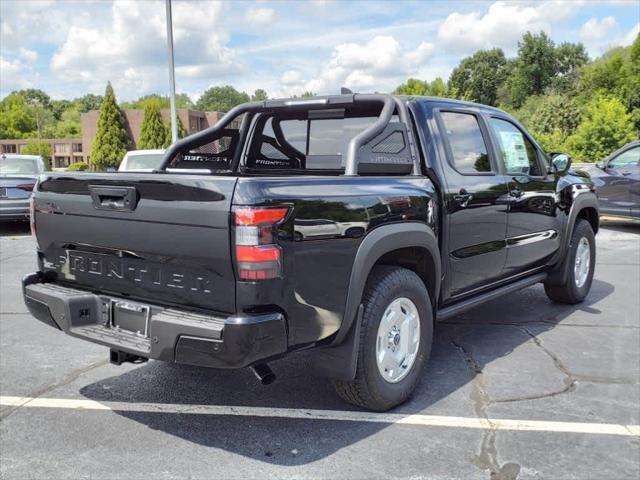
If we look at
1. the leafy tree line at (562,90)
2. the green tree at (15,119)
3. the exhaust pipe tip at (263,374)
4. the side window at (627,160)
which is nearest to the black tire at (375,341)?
the exhaust pipe tip at (263,374)

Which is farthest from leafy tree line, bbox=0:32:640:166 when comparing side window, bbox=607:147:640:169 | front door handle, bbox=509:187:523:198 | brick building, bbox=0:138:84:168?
side window, bbox=607:147:640:169

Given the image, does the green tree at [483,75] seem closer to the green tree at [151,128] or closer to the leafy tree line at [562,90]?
the leafy tree line at [562,90]

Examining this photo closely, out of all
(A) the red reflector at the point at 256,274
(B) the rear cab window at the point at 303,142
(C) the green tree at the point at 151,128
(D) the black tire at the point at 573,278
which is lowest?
(D) the black tire at the point at 573,278

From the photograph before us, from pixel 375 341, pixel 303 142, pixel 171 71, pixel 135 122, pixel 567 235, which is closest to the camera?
pixel 375 341

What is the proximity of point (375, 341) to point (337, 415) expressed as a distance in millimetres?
566

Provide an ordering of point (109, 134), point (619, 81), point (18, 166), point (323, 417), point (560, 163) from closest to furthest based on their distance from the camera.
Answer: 1. point (323, 417)
2. point (560, 163)
3. point (18, 166)
4. point (619, 81)
5. point (109, 134)

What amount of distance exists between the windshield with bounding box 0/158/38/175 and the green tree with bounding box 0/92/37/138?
135230 mm

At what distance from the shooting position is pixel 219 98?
17612 cm

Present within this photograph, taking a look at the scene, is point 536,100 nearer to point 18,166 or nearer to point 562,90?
point 562,90

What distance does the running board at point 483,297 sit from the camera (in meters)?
4.25

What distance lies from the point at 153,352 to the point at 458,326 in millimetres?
3350

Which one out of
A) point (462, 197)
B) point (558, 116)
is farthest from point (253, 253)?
point (558, 116)

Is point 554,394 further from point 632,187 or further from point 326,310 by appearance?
point 632,187

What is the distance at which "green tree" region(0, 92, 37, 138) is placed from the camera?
13350 cm
